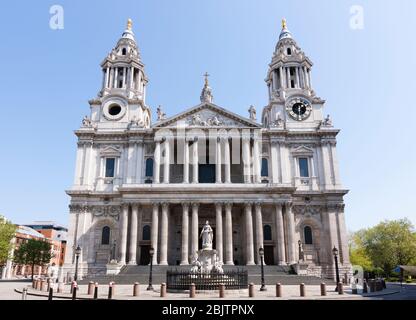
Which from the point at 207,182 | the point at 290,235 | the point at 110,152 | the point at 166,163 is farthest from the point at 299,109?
the point at 110,152

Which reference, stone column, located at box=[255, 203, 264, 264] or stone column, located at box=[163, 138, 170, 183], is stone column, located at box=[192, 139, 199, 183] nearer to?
stone column, located at box=[163, 138, 170, 183]

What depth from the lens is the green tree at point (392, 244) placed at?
5916 centimetres

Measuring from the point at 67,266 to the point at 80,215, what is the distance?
21.0 feet

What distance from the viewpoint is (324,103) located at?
49.0 metres

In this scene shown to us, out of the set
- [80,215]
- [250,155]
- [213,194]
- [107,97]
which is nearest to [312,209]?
[250,155]

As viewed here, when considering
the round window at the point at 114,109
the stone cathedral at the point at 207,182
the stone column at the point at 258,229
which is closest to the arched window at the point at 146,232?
the stone cathedral at the point at 207,182

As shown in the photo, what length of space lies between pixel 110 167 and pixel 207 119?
15.3m

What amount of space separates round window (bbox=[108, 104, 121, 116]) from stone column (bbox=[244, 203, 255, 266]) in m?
24.6

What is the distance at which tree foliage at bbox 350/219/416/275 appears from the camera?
59.2 metres

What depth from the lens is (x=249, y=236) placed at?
37.7 m

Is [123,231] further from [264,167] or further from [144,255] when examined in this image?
[264,167]

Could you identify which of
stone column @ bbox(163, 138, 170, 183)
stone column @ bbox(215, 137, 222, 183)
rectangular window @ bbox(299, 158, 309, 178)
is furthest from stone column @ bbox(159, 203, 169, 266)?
rectangular window @ bbox(299, 158, 309, 178)

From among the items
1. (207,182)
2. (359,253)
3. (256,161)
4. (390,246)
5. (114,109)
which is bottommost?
(359,253)

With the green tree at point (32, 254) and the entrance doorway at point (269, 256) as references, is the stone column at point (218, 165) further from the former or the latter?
the green tree at point (32, 254)
